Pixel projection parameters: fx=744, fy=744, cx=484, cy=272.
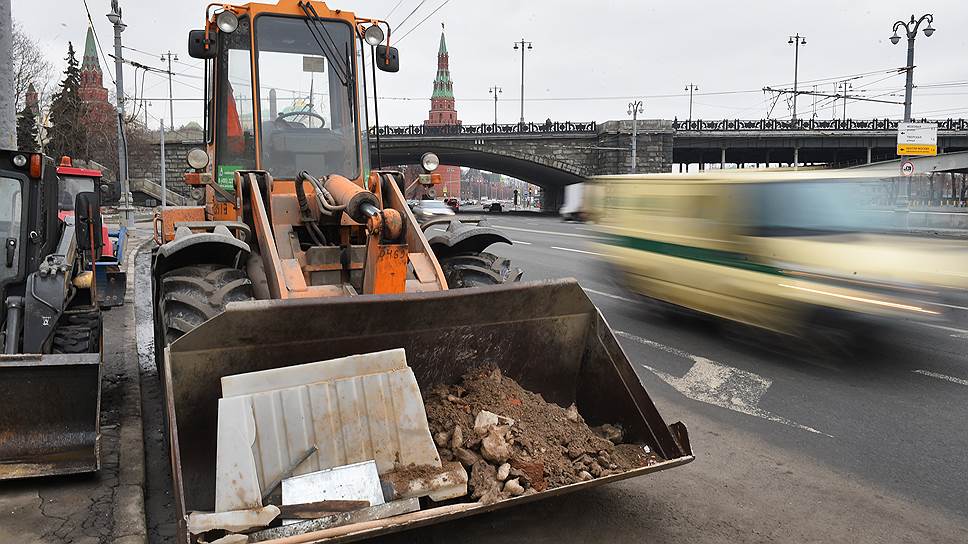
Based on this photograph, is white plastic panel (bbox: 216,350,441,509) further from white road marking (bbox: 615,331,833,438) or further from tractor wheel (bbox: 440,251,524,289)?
white road marking (bbox: 615,331,833,438)

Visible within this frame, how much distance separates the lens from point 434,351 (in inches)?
182

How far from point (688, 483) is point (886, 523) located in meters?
1.14

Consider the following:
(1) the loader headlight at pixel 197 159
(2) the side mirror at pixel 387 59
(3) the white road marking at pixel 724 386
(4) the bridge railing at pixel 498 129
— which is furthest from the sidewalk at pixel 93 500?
(4) the bridge railing at pixel 498 129

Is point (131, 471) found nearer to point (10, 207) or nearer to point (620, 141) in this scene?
point (10, 207)

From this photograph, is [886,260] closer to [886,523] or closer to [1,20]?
[886,523]

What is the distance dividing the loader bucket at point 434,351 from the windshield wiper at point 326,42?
3.03m

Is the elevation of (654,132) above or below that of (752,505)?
above

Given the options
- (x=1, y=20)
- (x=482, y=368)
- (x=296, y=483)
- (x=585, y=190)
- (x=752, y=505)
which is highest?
(x=1, y=20)

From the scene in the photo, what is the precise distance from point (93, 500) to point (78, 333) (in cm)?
226

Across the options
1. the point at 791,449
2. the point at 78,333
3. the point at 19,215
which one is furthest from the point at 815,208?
the point at 19,215

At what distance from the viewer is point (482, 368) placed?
4.78 metres

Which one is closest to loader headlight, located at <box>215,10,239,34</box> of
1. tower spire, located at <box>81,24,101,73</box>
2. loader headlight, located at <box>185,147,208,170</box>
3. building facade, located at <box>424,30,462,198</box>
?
loader headlight, located at <box>185,147,208,170</box>

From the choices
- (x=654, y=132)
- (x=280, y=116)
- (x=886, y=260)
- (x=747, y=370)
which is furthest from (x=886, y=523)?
(x=654, y=132)

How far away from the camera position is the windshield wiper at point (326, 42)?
21.2 feet
